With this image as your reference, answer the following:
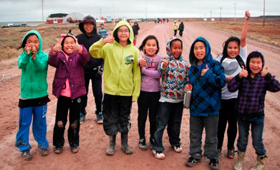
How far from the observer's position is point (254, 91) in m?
3.12

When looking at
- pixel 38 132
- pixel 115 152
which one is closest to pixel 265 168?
pixel 115 152

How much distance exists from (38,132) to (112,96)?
53.4 inches

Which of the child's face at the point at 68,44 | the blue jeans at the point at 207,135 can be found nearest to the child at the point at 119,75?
the child's face at the point at 68,44

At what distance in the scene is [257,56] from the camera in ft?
10.2

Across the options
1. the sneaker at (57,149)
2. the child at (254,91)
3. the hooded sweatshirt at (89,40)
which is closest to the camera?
the child at (254,91)

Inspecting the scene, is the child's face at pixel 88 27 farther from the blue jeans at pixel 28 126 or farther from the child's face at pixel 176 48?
the child's face at pixel 176 48

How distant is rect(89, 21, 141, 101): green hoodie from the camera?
3.60 metres

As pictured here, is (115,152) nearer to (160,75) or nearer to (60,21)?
(160,75)

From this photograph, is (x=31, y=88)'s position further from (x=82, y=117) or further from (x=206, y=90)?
(x=206, y=90)

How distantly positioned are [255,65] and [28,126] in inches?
135

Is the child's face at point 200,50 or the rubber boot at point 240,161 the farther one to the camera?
the rubber boot at point 240,161

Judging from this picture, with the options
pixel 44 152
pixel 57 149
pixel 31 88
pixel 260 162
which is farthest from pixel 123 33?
pixel 260 162

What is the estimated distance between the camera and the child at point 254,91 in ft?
10.1

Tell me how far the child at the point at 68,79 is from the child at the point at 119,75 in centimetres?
30
